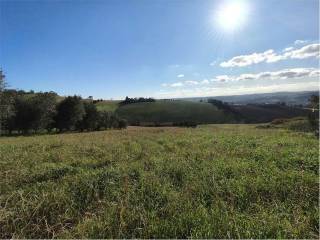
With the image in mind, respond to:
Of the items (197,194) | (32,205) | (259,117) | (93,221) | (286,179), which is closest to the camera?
(93,221)

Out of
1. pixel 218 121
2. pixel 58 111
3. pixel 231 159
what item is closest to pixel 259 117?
pixel 218 121

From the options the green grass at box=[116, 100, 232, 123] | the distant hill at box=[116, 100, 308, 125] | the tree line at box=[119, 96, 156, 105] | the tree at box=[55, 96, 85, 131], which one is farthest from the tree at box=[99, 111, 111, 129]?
the tree line at box=[119, 96, 156, 105]

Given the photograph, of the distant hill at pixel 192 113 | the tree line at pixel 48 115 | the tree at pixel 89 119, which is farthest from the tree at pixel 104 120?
the distant hill at pixel 192 113

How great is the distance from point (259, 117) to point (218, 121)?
94.9ft

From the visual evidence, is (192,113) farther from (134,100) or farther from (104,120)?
(104,120)

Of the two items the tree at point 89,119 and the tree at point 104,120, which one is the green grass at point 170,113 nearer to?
the tree at point 104,120

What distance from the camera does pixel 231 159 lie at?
11.8 metres

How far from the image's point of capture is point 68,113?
228 ft

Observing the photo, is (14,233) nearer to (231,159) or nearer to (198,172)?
(198,172)

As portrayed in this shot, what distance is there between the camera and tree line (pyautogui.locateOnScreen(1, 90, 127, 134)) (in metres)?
63.6

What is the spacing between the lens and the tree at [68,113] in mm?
69625

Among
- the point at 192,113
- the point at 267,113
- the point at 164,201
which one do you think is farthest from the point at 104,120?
the point at 267,113

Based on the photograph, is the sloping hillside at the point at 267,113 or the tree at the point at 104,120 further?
the sloping hillside at the point at 267,113

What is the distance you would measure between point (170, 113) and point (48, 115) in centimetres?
8688
